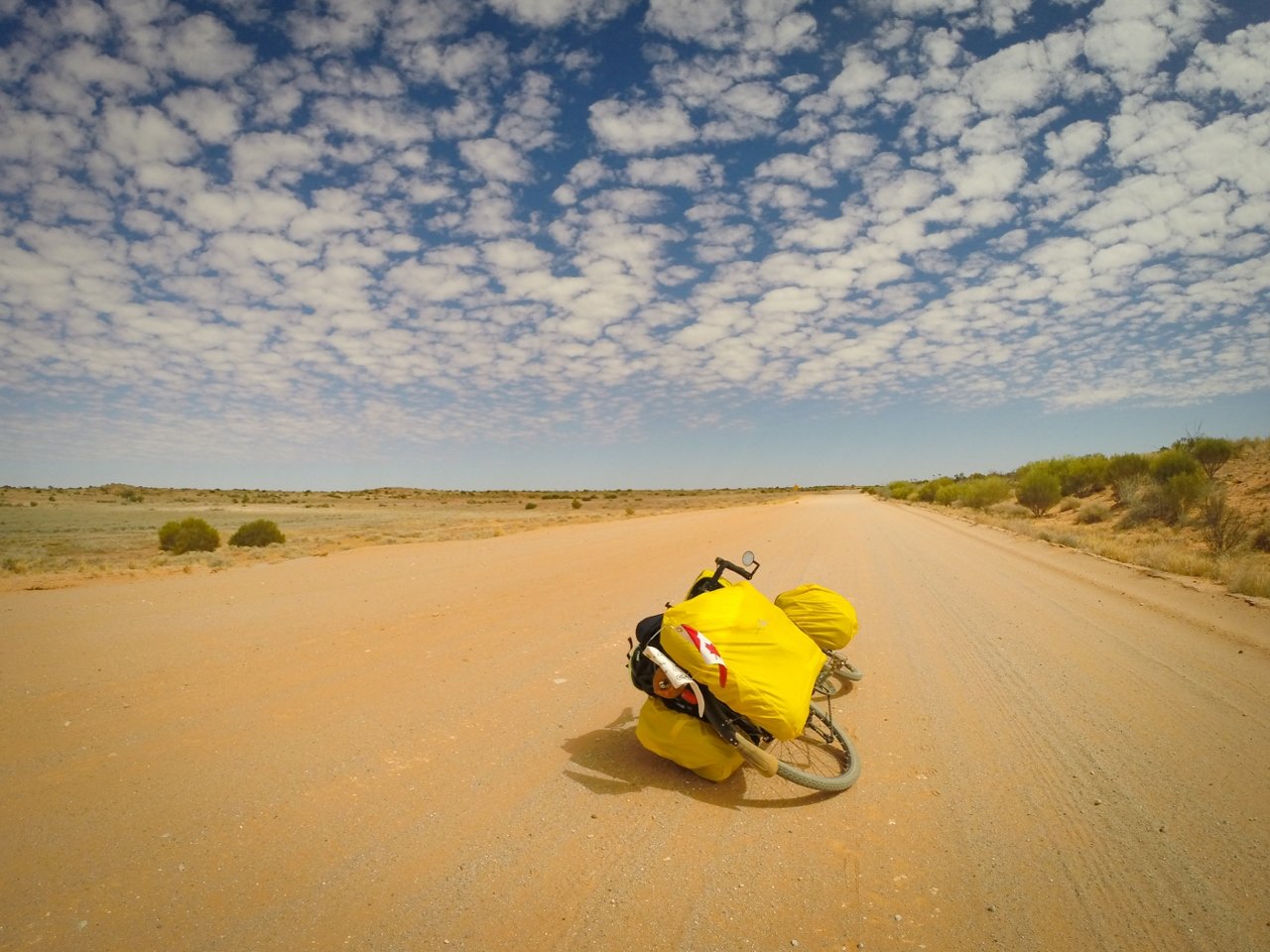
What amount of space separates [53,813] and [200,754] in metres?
0.76

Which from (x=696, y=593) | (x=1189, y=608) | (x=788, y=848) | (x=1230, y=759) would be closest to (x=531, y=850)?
(x=788, y=848)

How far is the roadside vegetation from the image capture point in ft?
37.9

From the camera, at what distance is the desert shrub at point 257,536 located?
1983cm

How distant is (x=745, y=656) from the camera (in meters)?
3.34

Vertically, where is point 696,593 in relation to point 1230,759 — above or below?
above

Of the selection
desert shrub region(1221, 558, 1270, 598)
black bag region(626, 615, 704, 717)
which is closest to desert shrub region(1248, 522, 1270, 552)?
desert shrub region(1221, 558, 1270, 598)

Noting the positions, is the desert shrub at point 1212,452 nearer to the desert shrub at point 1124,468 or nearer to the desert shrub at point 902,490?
the desert shrub at point 1124,468

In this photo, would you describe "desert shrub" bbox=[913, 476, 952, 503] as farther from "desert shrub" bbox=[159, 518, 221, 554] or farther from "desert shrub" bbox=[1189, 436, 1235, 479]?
"desert shrub" bbox=[159, 518, 221, 554]

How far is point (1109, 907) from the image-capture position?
250cm

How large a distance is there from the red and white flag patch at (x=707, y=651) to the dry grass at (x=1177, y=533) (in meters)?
10.1

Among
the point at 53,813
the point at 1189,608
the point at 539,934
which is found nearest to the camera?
the point at 539,934

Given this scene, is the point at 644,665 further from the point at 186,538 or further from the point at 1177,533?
the point at 186,538

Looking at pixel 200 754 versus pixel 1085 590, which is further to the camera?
Result: pixel 1085 590

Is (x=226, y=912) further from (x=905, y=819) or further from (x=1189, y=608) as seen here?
(x=1189, y=608)
